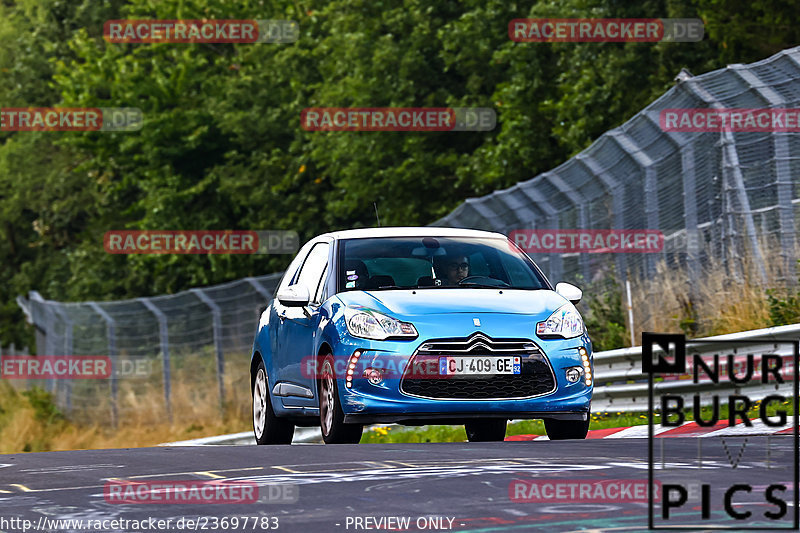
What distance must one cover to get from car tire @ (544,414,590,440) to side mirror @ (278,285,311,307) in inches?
76.8

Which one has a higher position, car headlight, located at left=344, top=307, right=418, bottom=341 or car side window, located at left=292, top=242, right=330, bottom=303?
car side window, located at left=292, top=242, right=330, bottom=303

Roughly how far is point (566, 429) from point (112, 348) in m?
19.1

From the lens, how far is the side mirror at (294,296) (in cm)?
1214

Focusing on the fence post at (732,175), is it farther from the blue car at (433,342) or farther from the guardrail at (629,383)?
the blue car at (433,342)

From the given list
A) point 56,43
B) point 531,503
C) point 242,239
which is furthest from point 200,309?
point 56,43

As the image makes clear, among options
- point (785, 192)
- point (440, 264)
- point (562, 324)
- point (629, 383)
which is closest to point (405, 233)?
point (440, 264)

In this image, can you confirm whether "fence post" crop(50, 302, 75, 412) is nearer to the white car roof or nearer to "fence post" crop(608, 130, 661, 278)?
"fence post" crop(608, 130, 661, 278)

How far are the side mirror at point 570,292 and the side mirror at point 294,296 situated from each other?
1828 millimetres

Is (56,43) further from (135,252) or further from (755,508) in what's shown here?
(755,508)

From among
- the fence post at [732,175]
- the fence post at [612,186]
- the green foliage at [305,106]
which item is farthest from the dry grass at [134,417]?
the fence post at [732,175]

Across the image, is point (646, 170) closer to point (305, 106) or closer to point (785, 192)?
point (785, 192)

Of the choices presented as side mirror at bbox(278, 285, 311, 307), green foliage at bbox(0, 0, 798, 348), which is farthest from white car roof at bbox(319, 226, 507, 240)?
green foliage at bbox(0, 0, 798, 348)

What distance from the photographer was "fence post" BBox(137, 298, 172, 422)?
1075 inches

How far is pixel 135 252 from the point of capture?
141 ft
